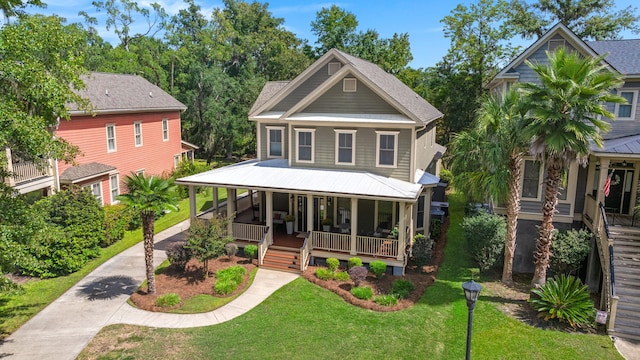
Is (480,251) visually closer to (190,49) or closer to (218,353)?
(218,353)

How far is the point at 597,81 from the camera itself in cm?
1426

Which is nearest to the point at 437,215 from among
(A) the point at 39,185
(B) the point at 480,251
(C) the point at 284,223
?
(B) the point at 480,251

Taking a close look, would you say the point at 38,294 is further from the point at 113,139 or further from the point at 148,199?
the point at 113,139

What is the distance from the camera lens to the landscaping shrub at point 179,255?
17984 mm

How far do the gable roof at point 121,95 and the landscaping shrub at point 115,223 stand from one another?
6123 millimetres

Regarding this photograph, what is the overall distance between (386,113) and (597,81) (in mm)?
8699

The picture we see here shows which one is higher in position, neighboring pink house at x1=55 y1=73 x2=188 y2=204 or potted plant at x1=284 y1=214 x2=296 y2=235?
neighboring pink house at x1=55 y1=73 x2=188 y2=204

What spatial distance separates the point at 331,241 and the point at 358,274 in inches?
113

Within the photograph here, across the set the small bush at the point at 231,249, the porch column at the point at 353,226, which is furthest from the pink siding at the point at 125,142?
the porch column at the point at 353,226

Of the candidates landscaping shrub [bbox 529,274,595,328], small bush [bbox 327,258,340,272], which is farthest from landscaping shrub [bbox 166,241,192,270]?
landscaping shrub [bbox 529,274,595,328]

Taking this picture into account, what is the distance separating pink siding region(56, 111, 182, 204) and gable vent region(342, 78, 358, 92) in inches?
548

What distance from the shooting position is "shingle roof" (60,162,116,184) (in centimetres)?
2348

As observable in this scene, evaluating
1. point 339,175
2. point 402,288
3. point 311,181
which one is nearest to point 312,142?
point 339,175

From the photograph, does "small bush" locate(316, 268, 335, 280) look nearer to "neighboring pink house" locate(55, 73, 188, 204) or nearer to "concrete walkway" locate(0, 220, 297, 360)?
"concrete walkway" locate(0, 220, 297, 360)
